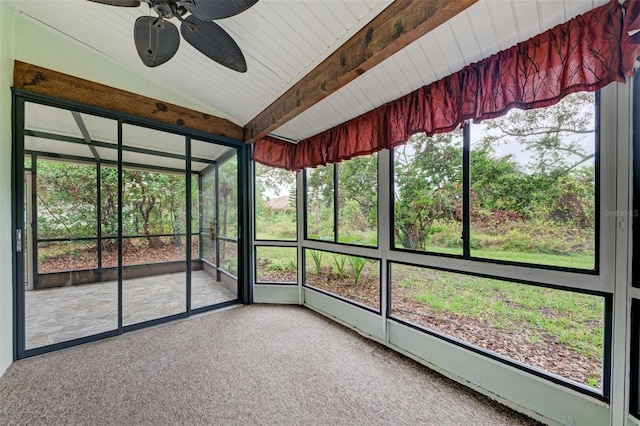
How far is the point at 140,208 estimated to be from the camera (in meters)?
2.99

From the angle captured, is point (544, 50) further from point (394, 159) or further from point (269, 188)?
point (269, 188)

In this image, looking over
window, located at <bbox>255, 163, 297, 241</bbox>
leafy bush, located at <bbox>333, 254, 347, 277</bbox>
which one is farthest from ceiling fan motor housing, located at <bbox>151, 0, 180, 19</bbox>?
leafy bush, located at <bbox>333, 254, 347, 277</bbox>

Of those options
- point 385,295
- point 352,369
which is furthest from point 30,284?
point 385,295

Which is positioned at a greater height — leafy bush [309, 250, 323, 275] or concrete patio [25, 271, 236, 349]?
leafy bush [309, 250, 323, 275]

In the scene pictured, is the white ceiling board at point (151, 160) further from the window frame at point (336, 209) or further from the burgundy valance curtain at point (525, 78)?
the burgundy valance curtain at point (525, 78)

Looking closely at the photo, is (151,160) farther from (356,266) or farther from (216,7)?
(356,266)

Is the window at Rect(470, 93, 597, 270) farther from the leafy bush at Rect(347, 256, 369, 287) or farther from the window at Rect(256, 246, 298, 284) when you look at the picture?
the window at Rect(256, 246, 298, 284)

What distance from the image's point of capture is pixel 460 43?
163 centimetres

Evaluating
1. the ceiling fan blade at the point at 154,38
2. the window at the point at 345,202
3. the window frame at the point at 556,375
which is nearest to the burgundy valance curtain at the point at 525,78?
the window at the point at 345,202

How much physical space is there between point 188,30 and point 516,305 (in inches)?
117

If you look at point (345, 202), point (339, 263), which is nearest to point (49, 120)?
point (345, 202)

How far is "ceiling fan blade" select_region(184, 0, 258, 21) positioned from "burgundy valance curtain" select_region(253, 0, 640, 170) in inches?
60.2

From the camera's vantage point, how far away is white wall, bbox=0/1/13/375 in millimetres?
2010

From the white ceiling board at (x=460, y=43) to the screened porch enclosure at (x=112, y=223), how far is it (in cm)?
231
